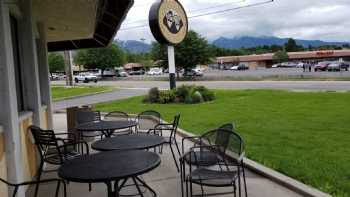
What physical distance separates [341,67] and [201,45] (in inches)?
715

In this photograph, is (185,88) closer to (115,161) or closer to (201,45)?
(115,161)

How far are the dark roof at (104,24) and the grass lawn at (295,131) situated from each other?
132 inches

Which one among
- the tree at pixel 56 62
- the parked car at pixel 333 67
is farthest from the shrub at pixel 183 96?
the tree at pixel 56 62

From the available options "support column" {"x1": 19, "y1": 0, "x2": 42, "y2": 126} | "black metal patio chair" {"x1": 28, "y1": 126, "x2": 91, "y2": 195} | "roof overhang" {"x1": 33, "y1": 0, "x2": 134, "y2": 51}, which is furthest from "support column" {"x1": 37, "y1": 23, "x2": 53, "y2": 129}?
"black metal patio chair" {"x1": 28, "y1": 126, "x2": 91, "y2": 195}

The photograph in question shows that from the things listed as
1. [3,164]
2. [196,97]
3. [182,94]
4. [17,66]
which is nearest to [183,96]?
[182,94]

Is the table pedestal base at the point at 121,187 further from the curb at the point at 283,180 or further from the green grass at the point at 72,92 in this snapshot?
the green grass at the point at 72,92

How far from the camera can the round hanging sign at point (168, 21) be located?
17828mm

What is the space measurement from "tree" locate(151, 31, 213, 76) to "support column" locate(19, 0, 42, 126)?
140 feet

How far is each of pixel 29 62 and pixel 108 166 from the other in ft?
11.3

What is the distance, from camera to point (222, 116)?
496 inches

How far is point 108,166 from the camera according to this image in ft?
13.2

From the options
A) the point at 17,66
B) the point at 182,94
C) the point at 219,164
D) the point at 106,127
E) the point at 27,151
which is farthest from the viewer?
the point at 182,94

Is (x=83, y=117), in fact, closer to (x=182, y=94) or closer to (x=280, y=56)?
(x=182, y=94)

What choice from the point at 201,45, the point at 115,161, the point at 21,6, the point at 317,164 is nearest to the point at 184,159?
the point at 115,161
